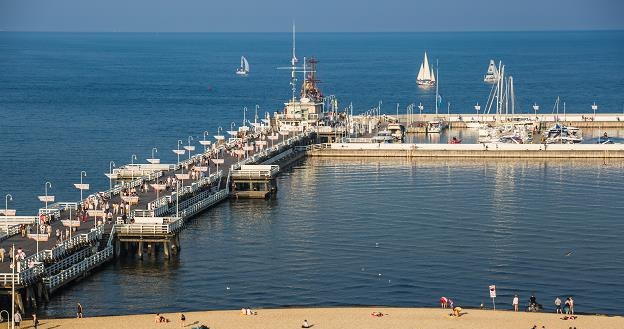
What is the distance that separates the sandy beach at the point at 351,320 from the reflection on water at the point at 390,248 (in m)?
3.37

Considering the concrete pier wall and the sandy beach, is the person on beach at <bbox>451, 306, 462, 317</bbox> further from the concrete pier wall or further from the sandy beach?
the concrete pier wall

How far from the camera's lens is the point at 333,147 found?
403 ft

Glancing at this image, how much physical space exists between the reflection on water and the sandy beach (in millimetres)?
3367

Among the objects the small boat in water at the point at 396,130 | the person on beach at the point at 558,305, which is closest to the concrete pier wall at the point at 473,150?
the small boat in water at the point at 396,130

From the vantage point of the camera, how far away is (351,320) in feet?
191

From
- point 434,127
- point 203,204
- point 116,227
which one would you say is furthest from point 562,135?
point 116,227

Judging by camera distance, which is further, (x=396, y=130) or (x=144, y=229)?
(x=396, y=130)

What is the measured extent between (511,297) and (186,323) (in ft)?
50.9

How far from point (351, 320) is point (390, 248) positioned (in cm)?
1856

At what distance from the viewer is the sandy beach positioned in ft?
187

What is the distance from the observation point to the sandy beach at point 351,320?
5706 centimetres

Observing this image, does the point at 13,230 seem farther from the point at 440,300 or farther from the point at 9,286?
the point at 440,300

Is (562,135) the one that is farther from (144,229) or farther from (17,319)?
(17,319)

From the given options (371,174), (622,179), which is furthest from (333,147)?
(622,179)
